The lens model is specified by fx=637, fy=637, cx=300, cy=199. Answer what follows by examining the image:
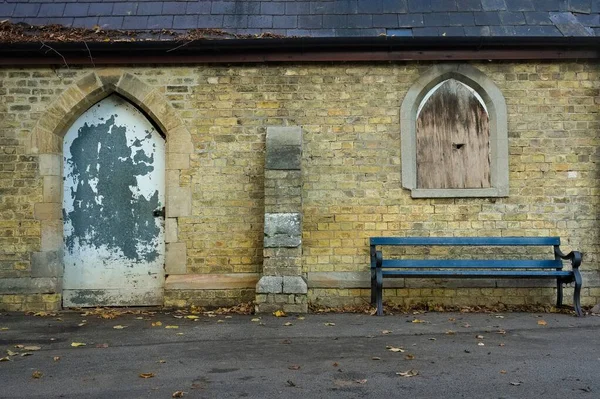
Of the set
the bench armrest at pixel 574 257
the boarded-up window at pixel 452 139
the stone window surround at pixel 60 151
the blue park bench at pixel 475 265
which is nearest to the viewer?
the bench armrest at pixel 574 257

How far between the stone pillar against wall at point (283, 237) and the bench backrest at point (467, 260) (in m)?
1.13

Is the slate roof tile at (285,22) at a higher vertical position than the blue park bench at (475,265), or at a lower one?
higher

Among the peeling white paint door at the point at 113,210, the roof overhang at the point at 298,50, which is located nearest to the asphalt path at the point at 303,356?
the peeling white paint door at the point at 113,210

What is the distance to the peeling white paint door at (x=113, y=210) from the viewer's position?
9398 millimetres

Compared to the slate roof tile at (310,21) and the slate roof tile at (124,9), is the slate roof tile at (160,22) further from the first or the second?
the slate roof tile at (310,21)

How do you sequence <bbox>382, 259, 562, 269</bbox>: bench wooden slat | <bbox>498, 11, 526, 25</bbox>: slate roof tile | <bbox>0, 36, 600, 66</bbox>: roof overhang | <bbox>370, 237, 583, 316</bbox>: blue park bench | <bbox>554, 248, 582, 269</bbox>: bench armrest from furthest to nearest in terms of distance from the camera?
<bbox>498, 11, 526, 25</bbox>: slate roof tile → <bbox>0, 36, 600, 66</bbox>: roof overhang → <bbox>382, 259, 562, 269</bbox>: bench wooden slat → <bbox>370, 237, 583, 316</bbox>: blue park bench → <bbox>554, 248, 582, 269</bbox>: bench armrest

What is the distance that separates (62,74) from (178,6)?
6.65ft

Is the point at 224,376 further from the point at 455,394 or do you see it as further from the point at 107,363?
the point at 455,394

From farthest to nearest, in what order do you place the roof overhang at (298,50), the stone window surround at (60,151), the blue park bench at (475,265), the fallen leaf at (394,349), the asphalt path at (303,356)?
1. the stone window surround at (60,151)
2. the roof overhang at (298,50)
3. the blue park bench at (475,265)
4. the fallen leaf at (394,349)
5. the asphalt path at (303,356)

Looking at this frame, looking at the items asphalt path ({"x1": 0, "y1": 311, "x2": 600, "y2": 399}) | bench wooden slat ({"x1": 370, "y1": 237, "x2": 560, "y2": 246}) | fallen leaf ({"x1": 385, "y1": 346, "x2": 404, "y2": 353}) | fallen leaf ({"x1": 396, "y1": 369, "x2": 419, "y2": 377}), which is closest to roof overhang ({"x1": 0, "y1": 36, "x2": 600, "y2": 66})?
bench wooden slat ({"x1": 370, "y1": 237, "x2": 560, "y2": 246})

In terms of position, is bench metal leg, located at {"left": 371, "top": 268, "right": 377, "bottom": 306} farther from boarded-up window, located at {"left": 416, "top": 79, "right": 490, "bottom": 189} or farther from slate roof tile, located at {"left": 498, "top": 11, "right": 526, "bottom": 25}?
slate roof tile, located at {"left": 498, "top": 11, "right": 526, "bottom": 25}

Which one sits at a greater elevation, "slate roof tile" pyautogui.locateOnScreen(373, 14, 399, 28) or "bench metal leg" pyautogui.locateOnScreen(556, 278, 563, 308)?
"slate roof tile" pyautogui.locateOnScreen(373, 14, 399, 28)

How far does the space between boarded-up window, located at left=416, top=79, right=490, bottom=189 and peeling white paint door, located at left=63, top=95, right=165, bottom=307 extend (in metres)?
3.92

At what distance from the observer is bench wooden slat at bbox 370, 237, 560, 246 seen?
28.9 ft
